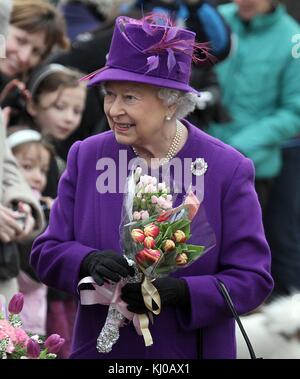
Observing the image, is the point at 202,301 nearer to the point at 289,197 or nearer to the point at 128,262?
the point at 128,262

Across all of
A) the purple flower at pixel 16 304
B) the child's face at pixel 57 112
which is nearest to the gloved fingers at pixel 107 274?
the purple flower at pixel 16 304

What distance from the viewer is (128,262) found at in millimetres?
3967

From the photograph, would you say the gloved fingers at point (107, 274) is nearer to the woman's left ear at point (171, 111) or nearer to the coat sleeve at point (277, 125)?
the woman's left ear at point (171, 111)

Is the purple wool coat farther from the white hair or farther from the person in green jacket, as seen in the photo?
the person in green jacket

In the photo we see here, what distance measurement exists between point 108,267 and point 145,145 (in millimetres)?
505

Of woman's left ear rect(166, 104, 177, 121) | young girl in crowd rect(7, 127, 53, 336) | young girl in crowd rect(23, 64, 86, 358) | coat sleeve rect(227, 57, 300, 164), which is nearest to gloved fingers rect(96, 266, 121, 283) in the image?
woman's left ear rect(166, 104, 177, 121)

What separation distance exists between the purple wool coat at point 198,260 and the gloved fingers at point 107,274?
19 centimetres

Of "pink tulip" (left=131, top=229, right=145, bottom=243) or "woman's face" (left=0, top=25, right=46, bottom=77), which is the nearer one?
"pink tulip" (left=131, top=229, right=145, bottom=243)

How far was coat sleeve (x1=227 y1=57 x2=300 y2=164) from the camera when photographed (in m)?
7.41

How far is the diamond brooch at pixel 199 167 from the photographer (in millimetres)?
4199

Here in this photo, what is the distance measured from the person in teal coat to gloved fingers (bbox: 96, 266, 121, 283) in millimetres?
3485

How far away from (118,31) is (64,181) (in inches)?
22.7
